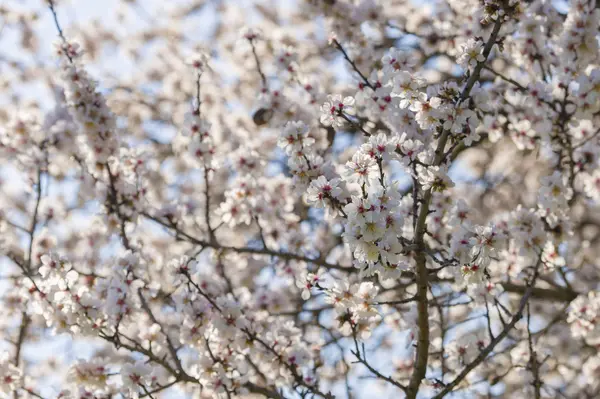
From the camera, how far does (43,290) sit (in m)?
3.51

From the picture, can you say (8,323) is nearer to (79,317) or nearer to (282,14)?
(79,317)

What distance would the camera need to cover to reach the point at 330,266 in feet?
14.2

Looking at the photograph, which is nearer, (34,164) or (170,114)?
(34,164)

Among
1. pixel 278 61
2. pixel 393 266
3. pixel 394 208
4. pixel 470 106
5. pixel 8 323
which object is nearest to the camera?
pixel 394 208

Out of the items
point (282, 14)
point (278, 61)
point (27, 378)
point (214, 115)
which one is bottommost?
point (27, 378)

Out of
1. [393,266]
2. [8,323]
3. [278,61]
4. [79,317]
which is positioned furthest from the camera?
[8,323]

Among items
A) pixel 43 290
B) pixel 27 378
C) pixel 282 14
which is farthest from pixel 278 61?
pixel 282 14

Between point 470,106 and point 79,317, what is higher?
point 470,106

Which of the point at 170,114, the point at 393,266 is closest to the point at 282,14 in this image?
the point at 170,114

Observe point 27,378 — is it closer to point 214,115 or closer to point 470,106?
point 470,106

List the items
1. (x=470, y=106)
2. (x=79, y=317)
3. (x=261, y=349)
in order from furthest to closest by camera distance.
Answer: (x=261, y=349) < (x=79, y=317) < (x=470, y=106)

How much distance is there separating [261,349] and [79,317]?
1057 mm

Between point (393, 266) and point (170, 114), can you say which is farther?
point (170, 114)

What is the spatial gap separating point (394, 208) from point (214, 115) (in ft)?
17.6
